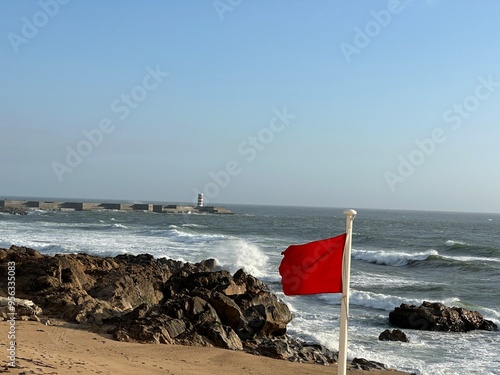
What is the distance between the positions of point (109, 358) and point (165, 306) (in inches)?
125

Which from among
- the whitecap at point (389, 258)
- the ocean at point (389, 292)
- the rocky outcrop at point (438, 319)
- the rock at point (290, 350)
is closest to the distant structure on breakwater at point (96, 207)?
the ocean at point (389, 292)

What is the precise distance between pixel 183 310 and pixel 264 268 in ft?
56.7

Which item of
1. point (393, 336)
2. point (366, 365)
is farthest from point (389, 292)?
point (366, 365)

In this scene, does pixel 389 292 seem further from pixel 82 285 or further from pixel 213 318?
pixel 213 318

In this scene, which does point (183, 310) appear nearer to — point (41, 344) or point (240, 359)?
point (240, 359)

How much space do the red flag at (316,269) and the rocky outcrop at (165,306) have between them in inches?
209

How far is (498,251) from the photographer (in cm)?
4622

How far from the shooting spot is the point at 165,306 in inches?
470

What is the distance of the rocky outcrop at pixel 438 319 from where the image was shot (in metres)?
15.8

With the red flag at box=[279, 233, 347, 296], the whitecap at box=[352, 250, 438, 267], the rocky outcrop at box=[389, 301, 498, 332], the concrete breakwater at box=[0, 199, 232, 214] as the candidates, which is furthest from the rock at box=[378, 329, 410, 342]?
the concrete breakwater at box=[0, 199, 232, 214]

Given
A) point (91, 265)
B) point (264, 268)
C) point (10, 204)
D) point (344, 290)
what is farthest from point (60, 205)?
point (344, 290)

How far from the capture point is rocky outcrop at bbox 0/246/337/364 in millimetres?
10961

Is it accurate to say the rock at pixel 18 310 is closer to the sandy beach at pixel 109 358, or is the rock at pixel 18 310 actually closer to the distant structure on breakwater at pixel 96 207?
the sandy beach at pixel 109 358

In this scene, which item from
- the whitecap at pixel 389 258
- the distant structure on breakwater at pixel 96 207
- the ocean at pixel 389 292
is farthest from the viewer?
the distant structure on breakwater at pixel 96 207
